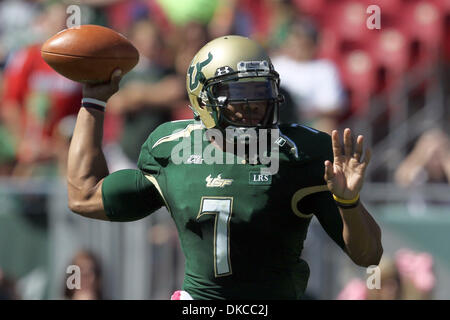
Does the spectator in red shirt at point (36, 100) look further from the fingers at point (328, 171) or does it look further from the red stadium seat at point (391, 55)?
the fingers at point (328, 171)

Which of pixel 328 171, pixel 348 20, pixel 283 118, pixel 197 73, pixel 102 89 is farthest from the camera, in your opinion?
pixel 348 20

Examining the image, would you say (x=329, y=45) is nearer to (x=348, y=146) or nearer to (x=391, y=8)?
(x=391, y=8)

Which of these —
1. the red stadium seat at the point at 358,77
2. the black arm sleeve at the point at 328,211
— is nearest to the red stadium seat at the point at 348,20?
→ the red stadium seat at the point at 358,77

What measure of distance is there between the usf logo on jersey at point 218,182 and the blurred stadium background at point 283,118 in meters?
2.76

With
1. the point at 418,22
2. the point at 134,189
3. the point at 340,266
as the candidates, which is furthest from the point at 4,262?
the point at 418,22

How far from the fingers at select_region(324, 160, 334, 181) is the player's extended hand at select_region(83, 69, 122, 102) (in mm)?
1162

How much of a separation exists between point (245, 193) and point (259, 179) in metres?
0.08

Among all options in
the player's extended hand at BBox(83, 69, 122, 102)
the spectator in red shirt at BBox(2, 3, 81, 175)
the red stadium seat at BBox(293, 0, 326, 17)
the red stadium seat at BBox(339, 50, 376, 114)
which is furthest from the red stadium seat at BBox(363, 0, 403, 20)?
the player's extended hand at BBox(83, 69, 122, 102)

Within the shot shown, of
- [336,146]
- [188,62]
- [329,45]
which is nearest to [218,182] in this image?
[336,146]

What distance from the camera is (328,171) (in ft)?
11.1

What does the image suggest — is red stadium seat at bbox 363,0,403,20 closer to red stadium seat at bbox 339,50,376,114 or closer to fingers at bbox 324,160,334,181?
red stadium seat at bbox 339,50,376,114

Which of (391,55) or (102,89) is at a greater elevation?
(391,55)

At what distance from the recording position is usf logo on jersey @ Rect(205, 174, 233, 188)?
3.62 m
